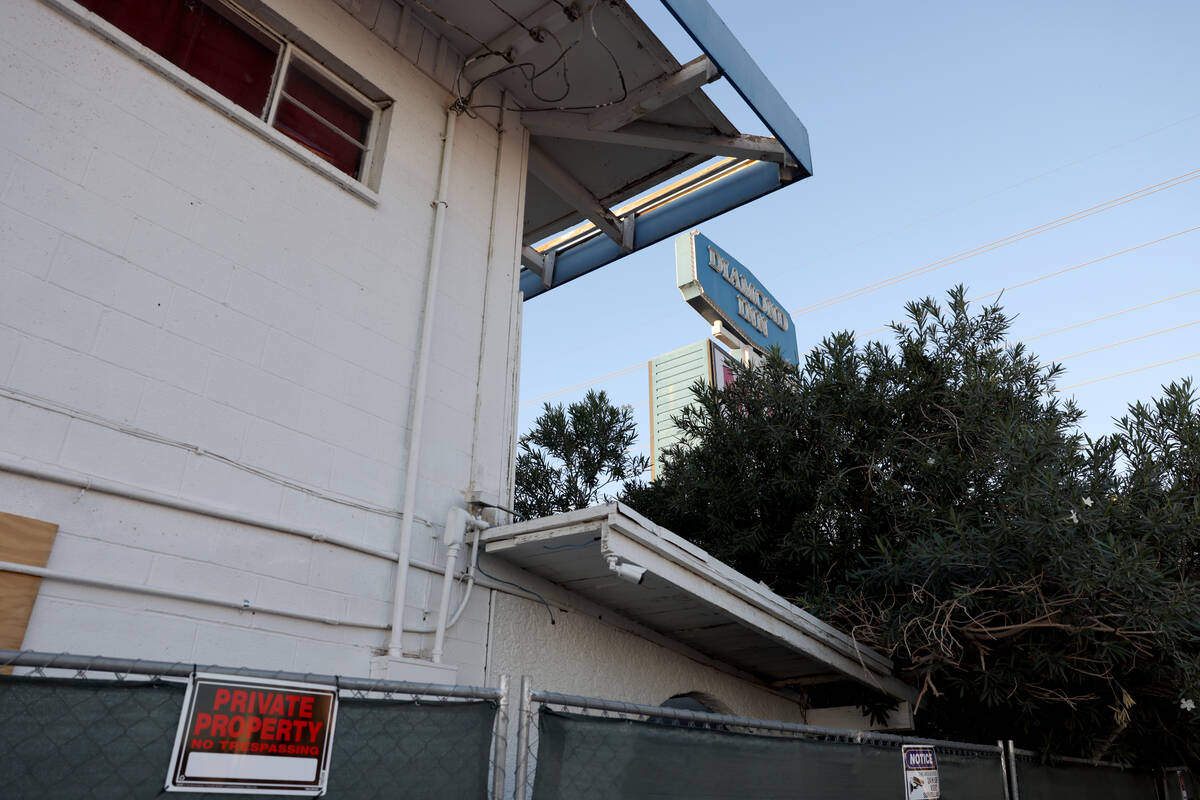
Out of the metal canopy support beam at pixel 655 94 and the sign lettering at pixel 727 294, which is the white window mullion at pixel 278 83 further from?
the sign lettering at pixel 727 294

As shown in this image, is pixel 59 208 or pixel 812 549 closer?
pixel 59 208

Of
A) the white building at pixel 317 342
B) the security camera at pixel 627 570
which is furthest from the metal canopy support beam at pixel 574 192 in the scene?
the security camera at pixel 627 570

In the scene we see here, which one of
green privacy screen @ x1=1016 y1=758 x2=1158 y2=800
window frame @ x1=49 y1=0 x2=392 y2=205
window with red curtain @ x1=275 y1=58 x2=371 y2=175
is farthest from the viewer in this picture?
green privacy screen @ x1=1016 y1=758 x2=1158 y2=800

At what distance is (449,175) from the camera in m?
6.46

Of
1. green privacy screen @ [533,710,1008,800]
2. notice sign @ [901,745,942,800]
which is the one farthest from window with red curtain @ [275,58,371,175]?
notice sign @ [901,745,942,800]

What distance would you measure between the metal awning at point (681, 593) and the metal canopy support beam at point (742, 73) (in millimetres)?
3498

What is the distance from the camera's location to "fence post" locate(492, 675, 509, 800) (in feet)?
10.4

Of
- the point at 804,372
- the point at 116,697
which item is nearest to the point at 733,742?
the point at 116,697

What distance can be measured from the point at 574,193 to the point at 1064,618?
541cm

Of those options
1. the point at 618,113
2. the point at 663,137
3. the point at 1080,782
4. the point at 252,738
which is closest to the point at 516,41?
the point at 618,113

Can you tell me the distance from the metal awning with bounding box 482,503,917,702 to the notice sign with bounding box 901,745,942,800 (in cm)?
123

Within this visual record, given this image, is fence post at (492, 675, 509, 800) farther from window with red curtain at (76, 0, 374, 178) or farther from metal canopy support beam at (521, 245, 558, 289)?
metal canopy support beam at (521, 245, 558, 289)

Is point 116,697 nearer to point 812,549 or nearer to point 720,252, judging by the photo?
point 812,549

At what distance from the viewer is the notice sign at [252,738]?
8.25 ft
